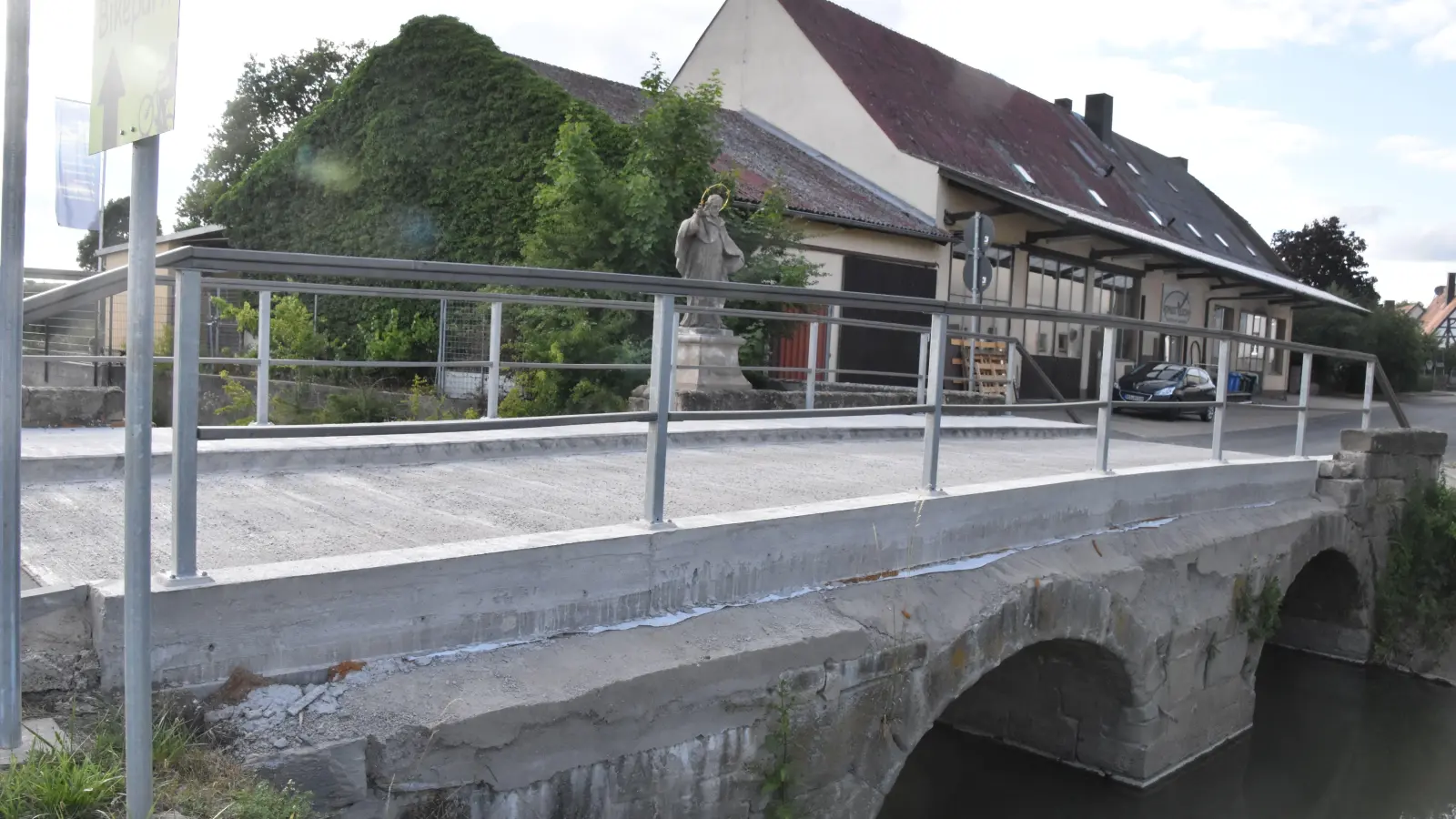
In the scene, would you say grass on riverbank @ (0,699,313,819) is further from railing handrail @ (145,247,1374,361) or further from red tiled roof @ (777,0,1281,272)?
red tiled roof @ (777,0,1281,272)

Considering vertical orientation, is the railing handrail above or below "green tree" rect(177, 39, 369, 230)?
below

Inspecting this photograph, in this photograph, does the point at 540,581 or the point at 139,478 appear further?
the point at 540,581

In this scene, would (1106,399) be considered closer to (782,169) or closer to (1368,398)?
(1368,398)

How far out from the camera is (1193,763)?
708 cm

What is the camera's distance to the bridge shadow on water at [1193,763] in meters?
6.67

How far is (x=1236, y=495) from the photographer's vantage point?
25.0ft

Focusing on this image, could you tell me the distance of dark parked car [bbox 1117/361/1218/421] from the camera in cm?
2002

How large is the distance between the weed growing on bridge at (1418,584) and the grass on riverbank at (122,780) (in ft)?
32.3

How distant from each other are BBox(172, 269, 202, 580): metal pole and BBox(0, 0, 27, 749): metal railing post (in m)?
0.34

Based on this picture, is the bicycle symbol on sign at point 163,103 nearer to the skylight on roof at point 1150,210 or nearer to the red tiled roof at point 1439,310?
the skylight on roof at point 1150,210

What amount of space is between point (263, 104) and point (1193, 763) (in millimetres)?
45608

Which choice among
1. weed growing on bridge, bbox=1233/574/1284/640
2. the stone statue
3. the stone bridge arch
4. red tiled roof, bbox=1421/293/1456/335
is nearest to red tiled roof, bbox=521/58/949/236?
the stone statue

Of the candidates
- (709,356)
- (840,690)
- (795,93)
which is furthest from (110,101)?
(795,93)

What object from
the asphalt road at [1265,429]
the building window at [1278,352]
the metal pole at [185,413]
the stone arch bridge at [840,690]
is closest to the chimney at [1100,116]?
the building window at [1278,352]
